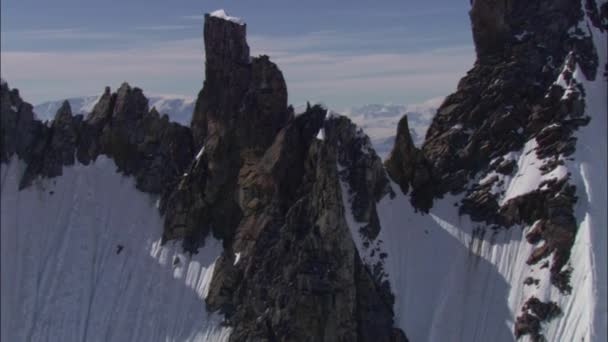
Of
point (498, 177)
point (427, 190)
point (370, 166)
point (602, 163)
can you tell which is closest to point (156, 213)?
point (370, 166)

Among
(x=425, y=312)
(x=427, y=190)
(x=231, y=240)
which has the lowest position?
(x=425, y=312)

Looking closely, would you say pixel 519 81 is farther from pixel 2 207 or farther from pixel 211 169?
pixel 2 207

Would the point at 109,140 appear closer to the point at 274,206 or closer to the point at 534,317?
the point at 274,206

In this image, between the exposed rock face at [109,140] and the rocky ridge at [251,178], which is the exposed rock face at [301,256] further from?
the exposed rock face at [109,140]

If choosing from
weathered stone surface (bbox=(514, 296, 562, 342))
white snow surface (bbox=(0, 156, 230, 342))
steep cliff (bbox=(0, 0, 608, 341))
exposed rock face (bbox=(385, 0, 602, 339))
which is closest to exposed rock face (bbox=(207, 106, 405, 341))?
steep cliff (bbox=(0, 0, 608, 341))

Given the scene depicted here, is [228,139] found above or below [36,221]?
above
